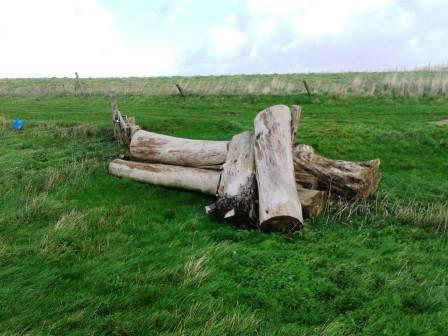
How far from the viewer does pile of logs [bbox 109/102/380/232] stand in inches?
298

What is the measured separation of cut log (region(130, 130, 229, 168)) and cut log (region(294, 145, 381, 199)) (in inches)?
62.3

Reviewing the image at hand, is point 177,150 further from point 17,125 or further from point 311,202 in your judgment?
point 17,125

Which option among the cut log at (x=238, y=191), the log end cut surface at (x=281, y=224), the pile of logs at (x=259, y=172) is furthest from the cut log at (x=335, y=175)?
the log end cut surface at (x=281, y=224)

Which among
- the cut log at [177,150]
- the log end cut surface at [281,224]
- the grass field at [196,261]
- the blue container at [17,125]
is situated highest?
the cut log at [177,150]

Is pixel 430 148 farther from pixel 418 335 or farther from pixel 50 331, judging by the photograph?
pixel 50 331

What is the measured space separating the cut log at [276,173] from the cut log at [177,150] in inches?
45.4

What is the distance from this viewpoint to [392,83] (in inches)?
1042

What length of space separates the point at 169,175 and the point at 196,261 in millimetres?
3972

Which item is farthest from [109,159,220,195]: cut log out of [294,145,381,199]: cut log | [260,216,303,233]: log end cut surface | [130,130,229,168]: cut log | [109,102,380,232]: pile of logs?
[260,216,303,233]: log end cut surface

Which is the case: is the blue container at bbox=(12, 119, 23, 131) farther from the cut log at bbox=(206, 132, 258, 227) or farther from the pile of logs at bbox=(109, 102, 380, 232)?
the cut log at bbox=(206, 132, 258, 227)

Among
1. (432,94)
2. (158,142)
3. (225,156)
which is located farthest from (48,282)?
(432,94)

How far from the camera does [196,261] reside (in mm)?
5855

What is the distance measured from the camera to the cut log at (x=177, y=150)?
965 centimetres

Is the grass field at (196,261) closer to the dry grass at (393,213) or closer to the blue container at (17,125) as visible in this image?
the dry grass at (393,213)
